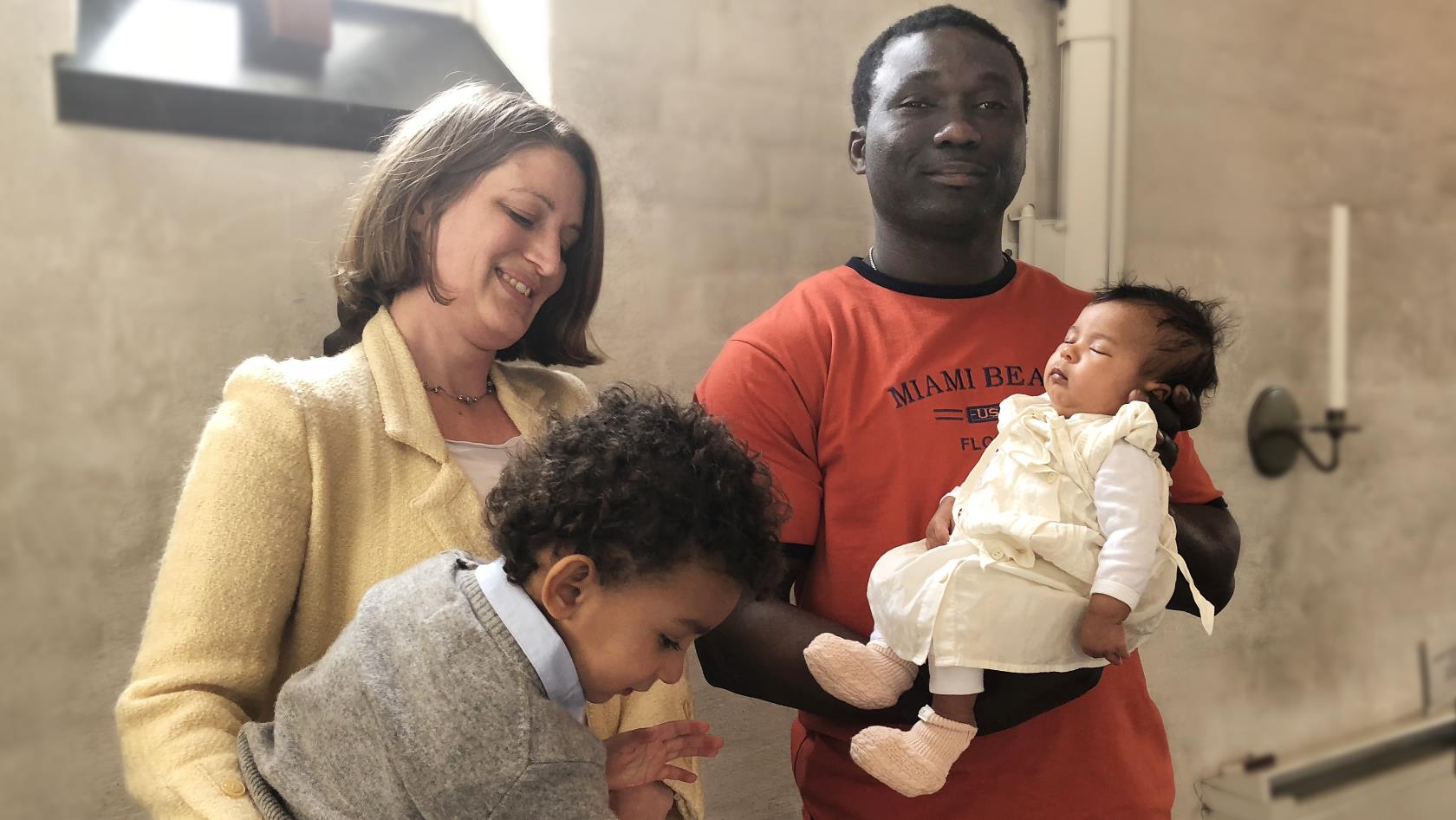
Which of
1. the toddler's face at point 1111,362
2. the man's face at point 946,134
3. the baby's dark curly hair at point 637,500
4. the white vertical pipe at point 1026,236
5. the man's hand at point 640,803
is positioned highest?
the man's face at point 946,134

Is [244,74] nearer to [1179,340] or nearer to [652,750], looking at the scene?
[652,750]

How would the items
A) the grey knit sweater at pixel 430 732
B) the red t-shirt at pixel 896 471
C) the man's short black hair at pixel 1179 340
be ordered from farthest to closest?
the red t-shirt at pixel 896 471 < the man's short black hair at pixel 1179 340 < the grey knit sweater at pixel 430 732

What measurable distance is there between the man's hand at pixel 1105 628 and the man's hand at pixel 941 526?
0.62 ft

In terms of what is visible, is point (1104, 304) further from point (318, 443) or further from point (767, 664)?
point (318, 443)

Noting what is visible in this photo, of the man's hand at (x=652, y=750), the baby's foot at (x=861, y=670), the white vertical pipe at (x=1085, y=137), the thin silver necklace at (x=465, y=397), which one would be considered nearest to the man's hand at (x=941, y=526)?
the baby's foot at (x=861, y=670)

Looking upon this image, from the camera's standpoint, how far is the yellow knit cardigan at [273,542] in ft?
3.53

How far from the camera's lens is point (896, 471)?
1404 millimetres

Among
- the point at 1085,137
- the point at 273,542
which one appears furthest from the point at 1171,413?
the point at 1085,137

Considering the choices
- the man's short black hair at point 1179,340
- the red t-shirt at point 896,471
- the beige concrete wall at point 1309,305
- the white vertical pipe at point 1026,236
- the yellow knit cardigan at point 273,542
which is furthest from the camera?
the beige concrete wall at point 1309,305

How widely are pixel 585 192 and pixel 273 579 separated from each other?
1.96 feet

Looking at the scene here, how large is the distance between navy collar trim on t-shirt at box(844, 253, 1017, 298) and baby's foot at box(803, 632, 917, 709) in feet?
1.64

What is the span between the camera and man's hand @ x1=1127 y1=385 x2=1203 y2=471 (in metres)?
1.28

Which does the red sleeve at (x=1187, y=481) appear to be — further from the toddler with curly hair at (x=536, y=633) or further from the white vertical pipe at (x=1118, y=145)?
A: the white vertical pipe at (x=1118, y=145)

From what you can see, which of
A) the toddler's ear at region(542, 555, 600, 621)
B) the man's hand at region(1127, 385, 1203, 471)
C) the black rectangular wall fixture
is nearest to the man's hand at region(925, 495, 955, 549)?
the man's hand at region(1127, 385, 1203, 471)
